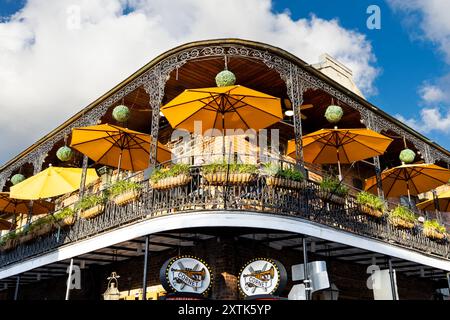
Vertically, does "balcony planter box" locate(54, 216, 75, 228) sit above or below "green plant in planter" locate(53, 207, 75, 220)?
below

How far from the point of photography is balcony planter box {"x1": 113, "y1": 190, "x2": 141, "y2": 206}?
10.5m

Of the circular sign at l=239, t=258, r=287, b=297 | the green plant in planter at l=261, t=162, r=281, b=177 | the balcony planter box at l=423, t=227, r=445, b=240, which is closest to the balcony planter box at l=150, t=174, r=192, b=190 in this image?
the green plant in planter at l=261, t=162, r=281, b=177

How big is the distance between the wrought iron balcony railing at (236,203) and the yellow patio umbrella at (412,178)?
2.88 m

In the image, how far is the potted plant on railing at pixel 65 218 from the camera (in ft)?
40.3

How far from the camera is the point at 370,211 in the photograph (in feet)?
38.6

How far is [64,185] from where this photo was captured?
13633 millimetres

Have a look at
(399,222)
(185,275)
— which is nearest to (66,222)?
(185,275)

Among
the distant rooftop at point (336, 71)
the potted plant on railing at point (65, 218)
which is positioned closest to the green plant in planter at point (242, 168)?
the potted plant on railing at point (65, 218)

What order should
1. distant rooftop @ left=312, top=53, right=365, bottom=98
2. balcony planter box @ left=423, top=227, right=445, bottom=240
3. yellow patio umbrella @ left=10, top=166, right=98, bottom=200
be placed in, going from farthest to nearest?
distant rooftop @ left=312, top=53, right=365, bottom=98 → balcony planter box @ left=423, top=227, right=445, bottom=240 → yellow patio umbrella @ left=10, top=166, right=98, bottom=200

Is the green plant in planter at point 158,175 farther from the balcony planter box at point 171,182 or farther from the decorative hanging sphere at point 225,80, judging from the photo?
the decorative hanging sphere at point 225,80

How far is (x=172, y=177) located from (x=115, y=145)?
3.59 metres

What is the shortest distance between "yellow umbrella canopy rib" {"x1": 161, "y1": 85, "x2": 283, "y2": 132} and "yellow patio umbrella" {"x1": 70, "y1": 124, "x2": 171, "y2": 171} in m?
1.76

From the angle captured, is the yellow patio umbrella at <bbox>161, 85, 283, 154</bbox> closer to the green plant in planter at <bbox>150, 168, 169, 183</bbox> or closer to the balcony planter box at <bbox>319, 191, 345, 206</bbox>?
the green plant in planter at <bbox>150, 168, 169, 183</bbox>

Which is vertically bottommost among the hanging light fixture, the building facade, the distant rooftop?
the hanging light fixture
